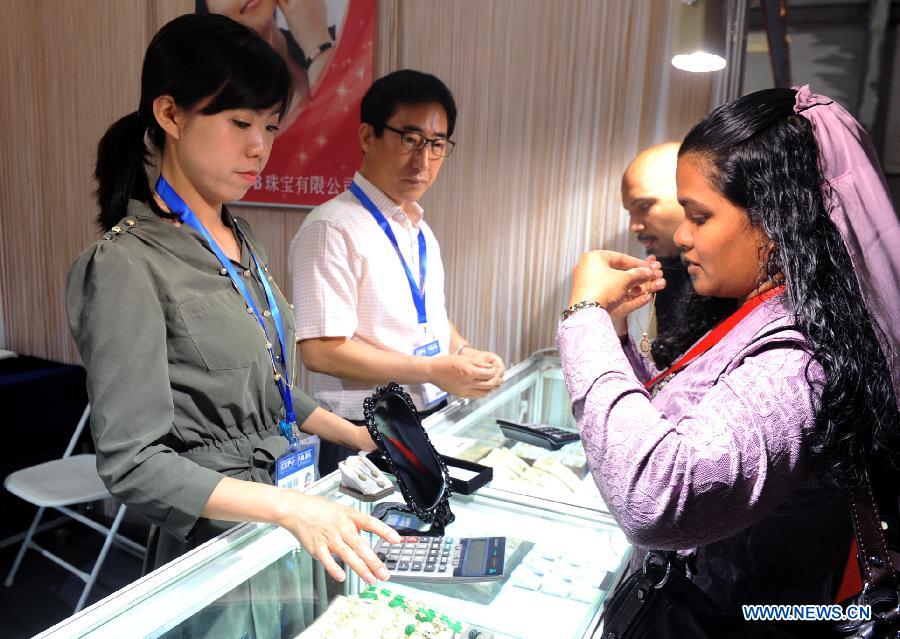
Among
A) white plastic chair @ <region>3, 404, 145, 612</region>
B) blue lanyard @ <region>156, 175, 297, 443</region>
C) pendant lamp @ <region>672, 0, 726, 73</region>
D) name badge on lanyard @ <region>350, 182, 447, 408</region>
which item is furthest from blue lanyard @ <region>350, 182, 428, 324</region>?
white plastic chair @ <region>3, 404, 145, 612</region>

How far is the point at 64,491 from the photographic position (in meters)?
3.12

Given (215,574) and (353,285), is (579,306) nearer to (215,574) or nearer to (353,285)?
(215,574)

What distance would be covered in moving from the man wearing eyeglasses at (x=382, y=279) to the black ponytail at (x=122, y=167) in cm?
83

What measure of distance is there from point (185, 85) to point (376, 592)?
1.02 m

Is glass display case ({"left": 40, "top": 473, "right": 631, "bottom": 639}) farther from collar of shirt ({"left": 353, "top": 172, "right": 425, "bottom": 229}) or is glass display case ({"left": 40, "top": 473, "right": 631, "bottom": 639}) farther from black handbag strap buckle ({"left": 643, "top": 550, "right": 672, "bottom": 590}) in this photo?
collar of shirt ({"left": 353, "top": 172, "right": 425, "bottom": 229})

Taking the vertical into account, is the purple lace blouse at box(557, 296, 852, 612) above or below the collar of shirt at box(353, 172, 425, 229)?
below

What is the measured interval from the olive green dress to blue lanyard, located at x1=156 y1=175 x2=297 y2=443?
2 centimetres

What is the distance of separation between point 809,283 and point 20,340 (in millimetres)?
4933

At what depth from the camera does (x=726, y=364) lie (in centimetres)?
92

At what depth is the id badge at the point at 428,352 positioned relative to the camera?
2.29m

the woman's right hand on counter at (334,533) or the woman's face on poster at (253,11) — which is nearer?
the woman's right hand on counter at (334,533)

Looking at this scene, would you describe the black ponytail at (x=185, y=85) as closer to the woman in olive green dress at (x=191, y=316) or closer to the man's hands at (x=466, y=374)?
the woman in olive green dress at (x=191, y=316)

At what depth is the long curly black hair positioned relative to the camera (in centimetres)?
82

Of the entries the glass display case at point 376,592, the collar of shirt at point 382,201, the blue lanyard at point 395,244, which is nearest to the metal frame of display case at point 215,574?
the glass display case at point 376,592
